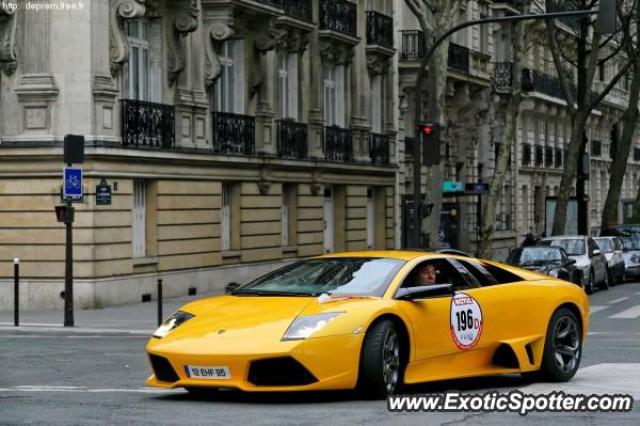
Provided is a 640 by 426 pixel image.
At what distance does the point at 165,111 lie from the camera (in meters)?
33.5

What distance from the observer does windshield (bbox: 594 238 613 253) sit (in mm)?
43775

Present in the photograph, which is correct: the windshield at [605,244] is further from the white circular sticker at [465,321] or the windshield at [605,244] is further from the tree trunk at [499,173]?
the white circular sticker at [465,321]

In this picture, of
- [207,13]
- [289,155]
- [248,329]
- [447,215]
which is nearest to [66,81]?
[207,13]

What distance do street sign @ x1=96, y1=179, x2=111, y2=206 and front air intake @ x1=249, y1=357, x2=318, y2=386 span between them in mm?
19317

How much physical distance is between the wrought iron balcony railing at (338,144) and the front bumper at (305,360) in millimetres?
32613

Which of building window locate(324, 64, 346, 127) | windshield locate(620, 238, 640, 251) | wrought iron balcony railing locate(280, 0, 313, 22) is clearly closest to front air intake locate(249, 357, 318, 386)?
wrought iron balcony railing locate(280, 0, 313, 22)

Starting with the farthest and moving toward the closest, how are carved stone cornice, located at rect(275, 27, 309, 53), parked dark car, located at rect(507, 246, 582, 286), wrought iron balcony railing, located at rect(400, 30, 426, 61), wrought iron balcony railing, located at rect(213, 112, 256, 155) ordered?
wrought iron balcony railing, located at rect(400, 30, 426, 61) → carved stone cornice, located at rect(275, 27, 309, 53) → wrought iron balcony railing, located at rect(213, 112, 256, 155) → parked dark car, located at rect(507, 246, 582, 286)

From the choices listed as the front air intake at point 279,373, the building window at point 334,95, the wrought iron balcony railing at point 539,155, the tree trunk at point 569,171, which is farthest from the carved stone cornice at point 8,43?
the wrought iron balcony railing at point 539,155

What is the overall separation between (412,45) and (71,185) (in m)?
27.5

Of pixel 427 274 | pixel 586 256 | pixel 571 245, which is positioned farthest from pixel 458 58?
pixel 427 274

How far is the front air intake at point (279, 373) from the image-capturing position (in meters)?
11.2

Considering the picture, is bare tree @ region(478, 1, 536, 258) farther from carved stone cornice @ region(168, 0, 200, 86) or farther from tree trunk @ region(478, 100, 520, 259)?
carved stone cornice @ region(168, 0, 200, 86)

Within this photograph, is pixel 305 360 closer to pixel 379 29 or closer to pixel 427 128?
pixel 427 128

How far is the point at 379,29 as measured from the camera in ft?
159
